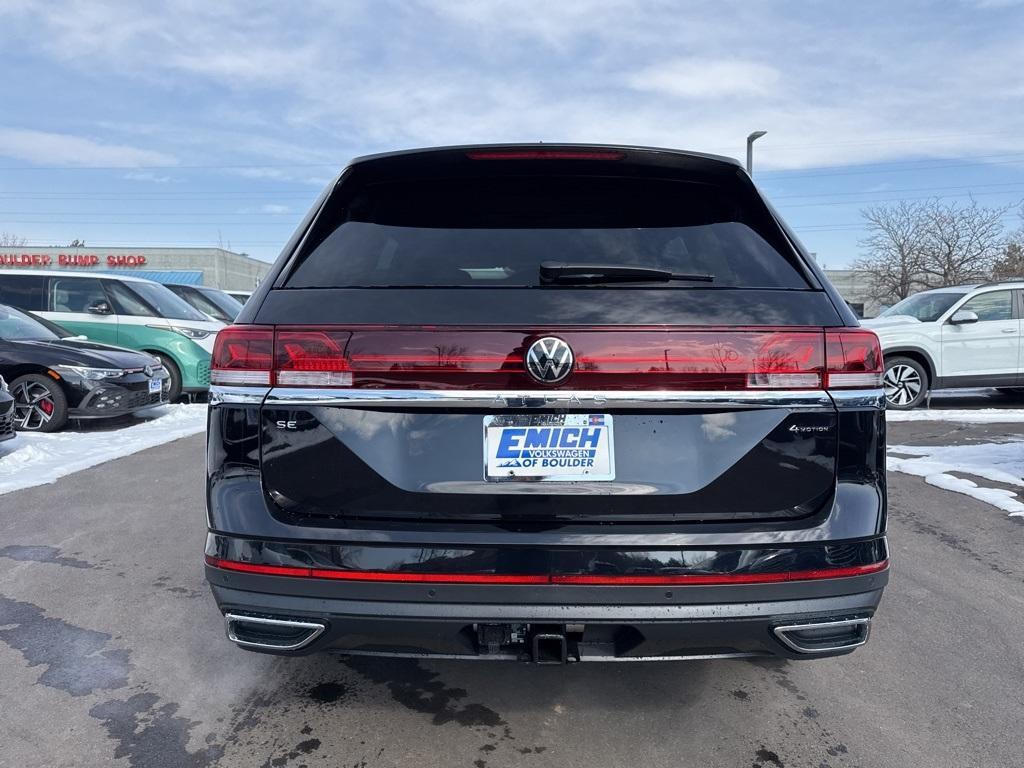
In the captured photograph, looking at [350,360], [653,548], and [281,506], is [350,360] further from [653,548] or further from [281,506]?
[653,548]

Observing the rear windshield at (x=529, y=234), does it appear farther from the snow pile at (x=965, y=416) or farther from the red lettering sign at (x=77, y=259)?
the red lettering sign at (x=77, y=259)

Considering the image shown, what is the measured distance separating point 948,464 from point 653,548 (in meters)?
5.55

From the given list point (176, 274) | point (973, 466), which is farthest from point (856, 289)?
point (973, 466)

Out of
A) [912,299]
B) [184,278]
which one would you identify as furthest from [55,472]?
[184,278]

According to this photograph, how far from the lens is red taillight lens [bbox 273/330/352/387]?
6.47 ft

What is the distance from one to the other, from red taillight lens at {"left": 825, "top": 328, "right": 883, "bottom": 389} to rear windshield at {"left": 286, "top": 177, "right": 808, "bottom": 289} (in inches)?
7.6

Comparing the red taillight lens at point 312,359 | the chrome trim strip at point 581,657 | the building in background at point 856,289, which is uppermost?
the building in background at point 856,289

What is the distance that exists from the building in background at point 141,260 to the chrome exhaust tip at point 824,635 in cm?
4868

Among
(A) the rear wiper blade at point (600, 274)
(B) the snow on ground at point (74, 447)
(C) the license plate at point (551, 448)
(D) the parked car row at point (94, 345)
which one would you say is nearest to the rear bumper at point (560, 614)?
(C) the license plate at point (551, 448)

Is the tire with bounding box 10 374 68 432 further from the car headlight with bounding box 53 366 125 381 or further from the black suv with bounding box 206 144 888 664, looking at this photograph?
the black suv with bounding box 206 144 888 664

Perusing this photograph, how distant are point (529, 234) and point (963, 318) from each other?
9.80 metres

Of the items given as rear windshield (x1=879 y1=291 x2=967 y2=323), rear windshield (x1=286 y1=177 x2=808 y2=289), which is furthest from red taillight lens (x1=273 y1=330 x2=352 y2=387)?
rear windshield (x1=879 y1=291 x2=967 y2=323)

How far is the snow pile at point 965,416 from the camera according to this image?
891cm

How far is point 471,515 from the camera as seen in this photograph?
6.37 ft
